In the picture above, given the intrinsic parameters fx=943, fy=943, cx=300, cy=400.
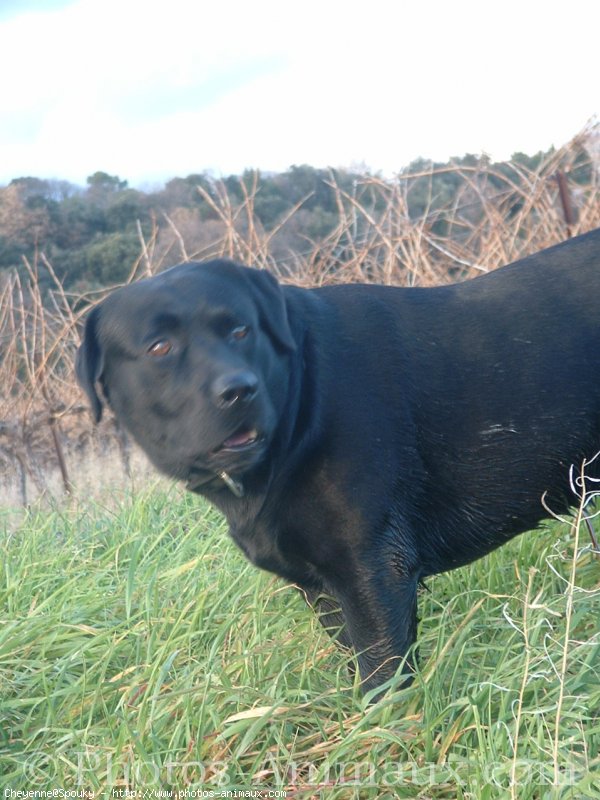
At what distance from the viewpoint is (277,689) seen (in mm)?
2764

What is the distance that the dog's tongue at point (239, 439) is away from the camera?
2412 mm

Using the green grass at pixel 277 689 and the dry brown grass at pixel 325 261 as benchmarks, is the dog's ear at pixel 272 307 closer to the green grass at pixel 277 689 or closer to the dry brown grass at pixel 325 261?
the green grass at pixel 277 689

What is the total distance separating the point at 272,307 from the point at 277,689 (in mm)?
1117

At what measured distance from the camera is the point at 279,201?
45.7 ft

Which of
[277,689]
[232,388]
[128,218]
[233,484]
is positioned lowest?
[277,689]

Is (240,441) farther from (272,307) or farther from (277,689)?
(277,689)

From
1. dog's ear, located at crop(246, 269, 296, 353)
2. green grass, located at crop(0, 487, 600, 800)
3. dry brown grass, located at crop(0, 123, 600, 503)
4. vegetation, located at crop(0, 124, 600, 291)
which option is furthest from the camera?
vegetation, located at crop(0, 124, 600, 291)

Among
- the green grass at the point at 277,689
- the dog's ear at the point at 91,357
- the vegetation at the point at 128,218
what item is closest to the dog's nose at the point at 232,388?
the dog's ear at the point at 91,357

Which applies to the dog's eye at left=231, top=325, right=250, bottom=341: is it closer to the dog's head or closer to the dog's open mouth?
the dog's head

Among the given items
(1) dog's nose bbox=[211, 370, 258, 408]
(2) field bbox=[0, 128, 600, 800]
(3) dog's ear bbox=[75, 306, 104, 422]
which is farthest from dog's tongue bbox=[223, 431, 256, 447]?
(2) field bbox=[0, 128, 600, 800]

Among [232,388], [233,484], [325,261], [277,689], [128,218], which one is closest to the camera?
[232,388]

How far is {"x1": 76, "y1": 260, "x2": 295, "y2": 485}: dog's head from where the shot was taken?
2365 mm

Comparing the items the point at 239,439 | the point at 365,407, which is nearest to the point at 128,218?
the point at 365,407

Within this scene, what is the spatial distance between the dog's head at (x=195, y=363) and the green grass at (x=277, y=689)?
69 centimetres
